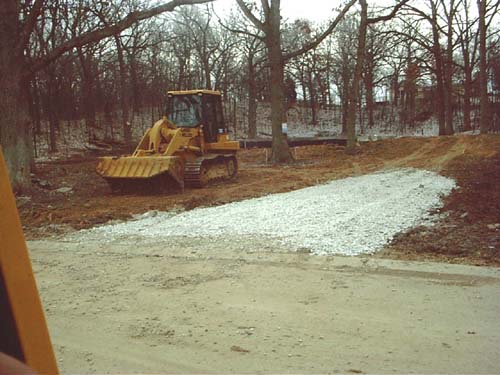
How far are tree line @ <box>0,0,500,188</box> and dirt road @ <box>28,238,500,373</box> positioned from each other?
949 centimetres

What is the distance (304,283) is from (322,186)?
868 cm

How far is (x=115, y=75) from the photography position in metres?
44.0

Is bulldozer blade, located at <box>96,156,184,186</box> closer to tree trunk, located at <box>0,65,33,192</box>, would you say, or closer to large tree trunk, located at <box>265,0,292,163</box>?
tree trunk, located at <box>0,65,33,192</box>

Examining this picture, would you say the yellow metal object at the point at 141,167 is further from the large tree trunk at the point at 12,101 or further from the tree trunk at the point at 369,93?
the tree trunk at the point at 369,93

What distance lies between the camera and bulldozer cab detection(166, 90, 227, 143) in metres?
16.7

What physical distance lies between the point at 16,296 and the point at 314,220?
8.07m

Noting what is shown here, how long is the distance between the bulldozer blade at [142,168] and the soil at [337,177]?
57 centimetres

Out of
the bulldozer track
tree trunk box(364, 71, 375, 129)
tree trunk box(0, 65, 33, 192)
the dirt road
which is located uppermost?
tree trunk box(364, 71, 375, 129)

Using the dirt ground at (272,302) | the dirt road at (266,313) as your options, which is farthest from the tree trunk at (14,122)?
the dirt road at (266,313)

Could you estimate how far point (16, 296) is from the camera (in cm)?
164

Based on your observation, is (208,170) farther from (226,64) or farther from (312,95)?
(312,95)

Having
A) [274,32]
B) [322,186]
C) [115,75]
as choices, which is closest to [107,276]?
[322,186]

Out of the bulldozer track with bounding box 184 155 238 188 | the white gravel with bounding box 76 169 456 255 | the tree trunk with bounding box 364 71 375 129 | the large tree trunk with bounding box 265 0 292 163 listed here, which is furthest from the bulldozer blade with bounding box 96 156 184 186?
the tree trunk with bounding box 364 71 375 129

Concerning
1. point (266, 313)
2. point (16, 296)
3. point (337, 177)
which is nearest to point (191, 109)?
point (337, 177)
